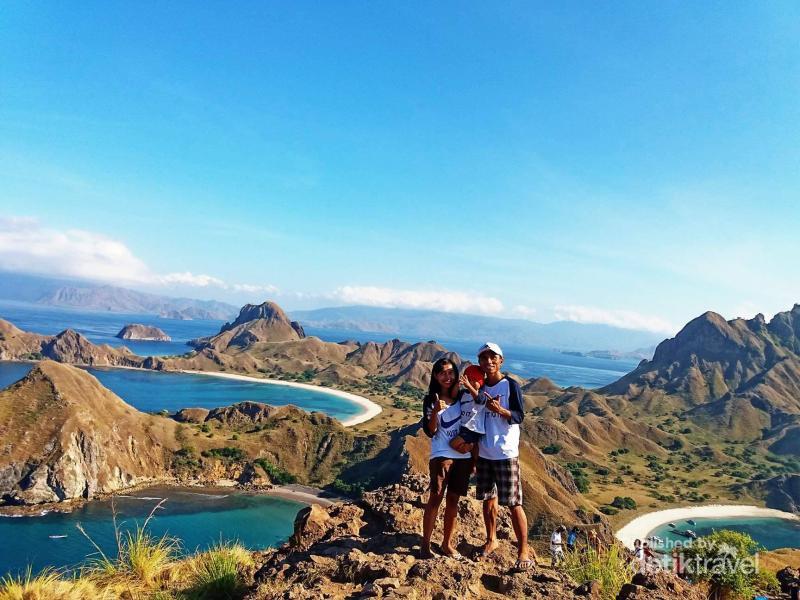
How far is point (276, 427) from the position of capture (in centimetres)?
7362

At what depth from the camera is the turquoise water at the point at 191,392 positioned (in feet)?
385

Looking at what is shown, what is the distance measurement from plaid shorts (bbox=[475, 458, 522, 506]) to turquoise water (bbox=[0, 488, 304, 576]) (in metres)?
37.3

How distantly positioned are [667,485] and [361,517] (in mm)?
80745

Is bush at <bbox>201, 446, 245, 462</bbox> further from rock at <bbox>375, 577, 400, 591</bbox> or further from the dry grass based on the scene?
rock at <bbox>375, 577, 400, 591</bbox>

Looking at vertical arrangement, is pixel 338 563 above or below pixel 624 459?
above

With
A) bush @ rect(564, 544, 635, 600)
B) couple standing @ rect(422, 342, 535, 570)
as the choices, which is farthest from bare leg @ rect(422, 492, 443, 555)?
bush @ rect(564, 544, 635, 600)

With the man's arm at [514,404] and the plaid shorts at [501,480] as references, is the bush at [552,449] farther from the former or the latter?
the man's arm at [514,404]

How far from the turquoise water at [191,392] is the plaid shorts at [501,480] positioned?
108m

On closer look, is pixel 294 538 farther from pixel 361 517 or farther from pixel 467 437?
pixel 467 437

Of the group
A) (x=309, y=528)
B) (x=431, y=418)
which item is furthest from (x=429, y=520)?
(x=309, y=528)

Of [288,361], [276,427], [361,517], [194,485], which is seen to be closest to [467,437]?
[361,517]

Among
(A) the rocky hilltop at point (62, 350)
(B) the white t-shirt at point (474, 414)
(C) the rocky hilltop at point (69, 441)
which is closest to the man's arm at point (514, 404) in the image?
(B) the white t-shirt at point (474, 414)

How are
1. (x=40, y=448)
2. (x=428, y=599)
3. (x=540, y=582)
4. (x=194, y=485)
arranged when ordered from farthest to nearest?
(x=194, y=485) → (x=40, y=448) → (x=540, y=582) → (x=428, y=599)

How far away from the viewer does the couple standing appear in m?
6.47
